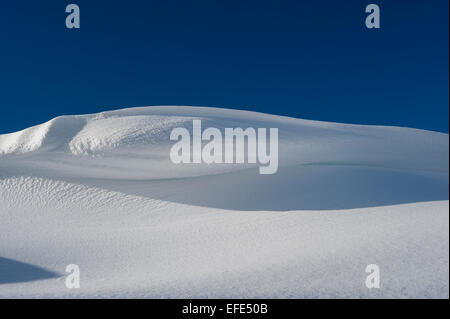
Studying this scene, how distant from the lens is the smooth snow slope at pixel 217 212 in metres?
3.09

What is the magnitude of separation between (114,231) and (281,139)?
9.88ft

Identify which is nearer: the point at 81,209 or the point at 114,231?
the point at 114,231

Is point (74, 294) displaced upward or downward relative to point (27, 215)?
downward

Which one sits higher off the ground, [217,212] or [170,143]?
[170,143]

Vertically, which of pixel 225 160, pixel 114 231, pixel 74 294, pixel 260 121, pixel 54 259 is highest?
pixel 260 121

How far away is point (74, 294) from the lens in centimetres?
305

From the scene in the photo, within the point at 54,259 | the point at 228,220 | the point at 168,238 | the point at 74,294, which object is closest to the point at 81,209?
the point at 54,259

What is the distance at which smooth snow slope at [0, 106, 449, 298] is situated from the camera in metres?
3.09

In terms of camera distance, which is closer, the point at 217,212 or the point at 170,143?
the point at 217,212

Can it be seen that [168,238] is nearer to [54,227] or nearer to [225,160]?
[225,160]

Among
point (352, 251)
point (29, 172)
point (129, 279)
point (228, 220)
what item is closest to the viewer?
point (352, 251)

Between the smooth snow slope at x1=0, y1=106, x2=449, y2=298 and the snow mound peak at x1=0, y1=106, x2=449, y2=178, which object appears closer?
the smooth snow slope at x1=0, y1=106, x2=449, y2=298

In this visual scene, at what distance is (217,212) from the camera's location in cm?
562

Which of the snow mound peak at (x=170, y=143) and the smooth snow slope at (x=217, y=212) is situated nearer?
the smooth snow slope at (x=217, y=212)
